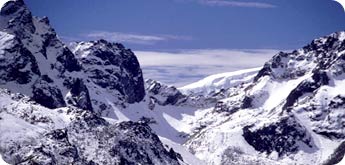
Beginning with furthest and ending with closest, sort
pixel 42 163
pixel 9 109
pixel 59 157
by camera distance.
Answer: pixel 9 109 → pixel 59 157 → pixel 42 163

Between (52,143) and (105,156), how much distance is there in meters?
44.1

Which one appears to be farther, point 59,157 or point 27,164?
point 59,157

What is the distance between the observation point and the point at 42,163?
12975 centimetres

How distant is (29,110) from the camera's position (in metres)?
192

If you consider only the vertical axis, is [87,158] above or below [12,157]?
below

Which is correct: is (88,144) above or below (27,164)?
below

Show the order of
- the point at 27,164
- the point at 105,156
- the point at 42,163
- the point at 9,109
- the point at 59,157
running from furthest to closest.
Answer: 1. the point at 105,156
2. the point at 9,109
3. the point at 59,157
4. the point at 42,163
5. the point at 27,164

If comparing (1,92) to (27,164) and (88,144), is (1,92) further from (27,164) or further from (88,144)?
(27,164)

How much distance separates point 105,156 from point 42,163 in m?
68.5

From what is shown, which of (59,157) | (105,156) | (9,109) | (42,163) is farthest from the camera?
(105,156)

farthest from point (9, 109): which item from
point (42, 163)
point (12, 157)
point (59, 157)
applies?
point (12, 157)

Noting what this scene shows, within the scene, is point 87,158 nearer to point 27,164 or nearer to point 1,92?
point 1,92

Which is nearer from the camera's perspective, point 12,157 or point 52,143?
point 12,157

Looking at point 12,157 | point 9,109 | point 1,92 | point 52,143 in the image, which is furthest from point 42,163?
point 1,92
